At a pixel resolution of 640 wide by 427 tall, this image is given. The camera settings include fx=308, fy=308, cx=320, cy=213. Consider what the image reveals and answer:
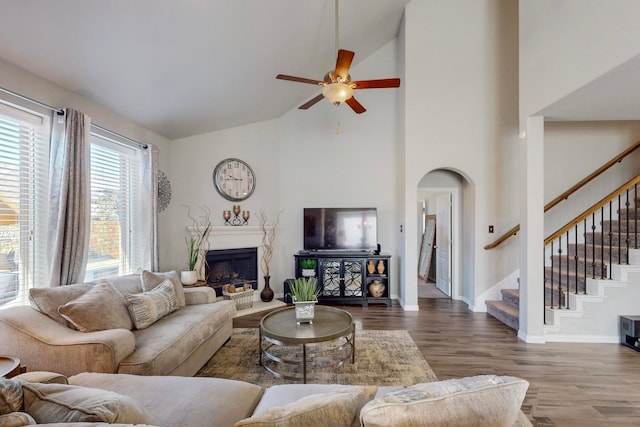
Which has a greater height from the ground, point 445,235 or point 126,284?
point 445,235

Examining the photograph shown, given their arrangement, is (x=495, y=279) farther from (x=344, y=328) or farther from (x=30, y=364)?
(x=30, y=364)

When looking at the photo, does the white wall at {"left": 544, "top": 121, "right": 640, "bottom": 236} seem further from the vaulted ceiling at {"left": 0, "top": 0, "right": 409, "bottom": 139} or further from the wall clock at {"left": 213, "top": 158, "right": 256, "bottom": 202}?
the wall clock at {"left": 213, "top": 158, "right": 256, "bottom": 202}

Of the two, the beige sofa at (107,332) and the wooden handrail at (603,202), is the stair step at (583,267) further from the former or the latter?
the beige sofa at (107,332)

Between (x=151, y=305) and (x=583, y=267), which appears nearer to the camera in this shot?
(x=151, y=305)

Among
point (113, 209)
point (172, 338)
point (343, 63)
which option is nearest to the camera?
point (172, 338)

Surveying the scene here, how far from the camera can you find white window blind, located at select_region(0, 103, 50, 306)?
2441 mm

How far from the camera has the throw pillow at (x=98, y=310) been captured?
87.6 inches

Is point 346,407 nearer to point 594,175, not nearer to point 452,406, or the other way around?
point 452,406

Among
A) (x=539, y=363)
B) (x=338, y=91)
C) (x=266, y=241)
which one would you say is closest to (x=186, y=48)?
(x=338, y=91)

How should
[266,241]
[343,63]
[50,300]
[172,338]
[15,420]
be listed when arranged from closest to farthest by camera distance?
[15,420], [50,300], [172,338], [343,63], [266,241]

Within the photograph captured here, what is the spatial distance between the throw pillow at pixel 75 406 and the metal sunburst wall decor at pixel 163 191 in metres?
3.75

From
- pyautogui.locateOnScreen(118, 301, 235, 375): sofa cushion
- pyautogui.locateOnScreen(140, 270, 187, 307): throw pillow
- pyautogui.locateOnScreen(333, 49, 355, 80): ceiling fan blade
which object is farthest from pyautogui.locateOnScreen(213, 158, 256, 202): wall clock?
pyautogui.locateOnScreen(333, 49, 355, 80): ceiling fan blade

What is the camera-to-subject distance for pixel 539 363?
3051 millimetres

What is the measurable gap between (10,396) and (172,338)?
1509 millimetres
